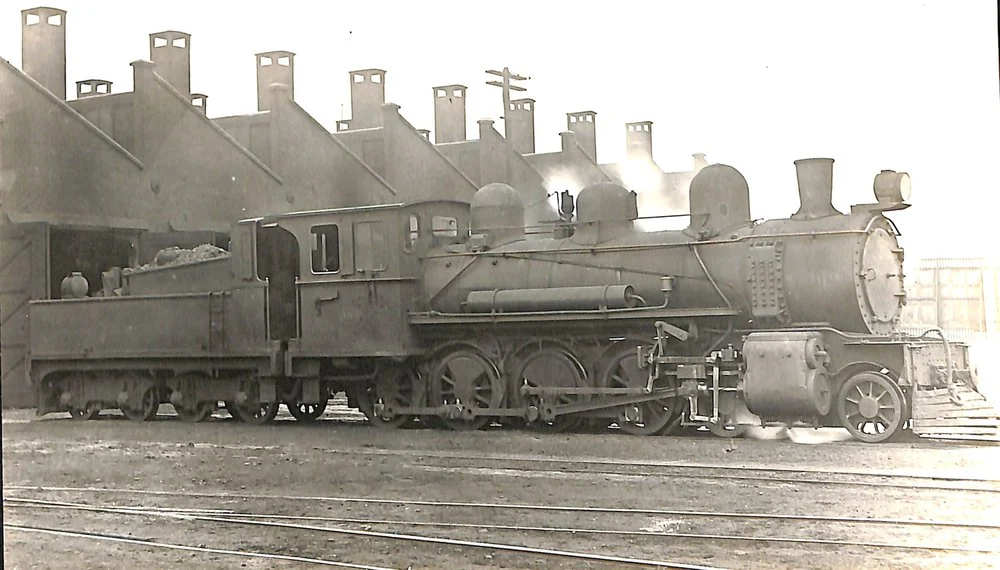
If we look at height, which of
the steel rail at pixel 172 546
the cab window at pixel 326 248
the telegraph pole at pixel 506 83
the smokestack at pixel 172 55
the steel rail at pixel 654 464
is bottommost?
the steel rail at pixel 172 546

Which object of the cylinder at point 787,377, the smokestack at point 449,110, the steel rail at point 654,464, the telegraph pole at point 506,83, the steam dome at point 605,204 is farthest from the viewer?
the cylinder at point 787,377

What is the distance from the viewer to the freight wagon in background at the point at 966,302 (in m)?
4.41

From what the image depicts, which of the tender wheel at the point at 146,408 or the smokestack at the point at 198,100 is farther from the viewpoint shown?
the tender wheel at the point at 146,408

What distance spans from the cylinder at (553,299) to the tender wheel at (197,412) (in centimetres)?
261

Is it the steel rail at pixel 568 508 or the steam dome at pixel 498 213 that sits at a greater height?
the steam dome at pixel 498 213

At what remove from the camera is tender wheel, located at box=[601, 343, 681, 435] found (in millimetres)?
7434

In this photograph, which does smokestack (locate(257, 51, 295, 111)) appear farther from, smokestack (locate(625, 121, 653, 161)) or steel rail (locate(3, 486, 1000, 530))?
steel rail (locate(3, 486, 1000, 530))

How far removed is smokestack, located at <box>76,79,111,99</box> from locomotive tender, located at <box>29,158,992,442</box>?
1.68 metres

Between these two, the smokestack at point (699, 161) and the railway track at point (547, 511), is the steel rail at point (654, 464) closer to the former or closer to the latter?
the railway track at point (547, 511)

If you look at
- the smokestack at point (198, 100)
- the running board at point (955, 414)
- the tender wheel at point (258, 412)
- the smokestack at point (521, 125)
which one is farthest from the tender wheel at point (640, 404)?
the smokestack at point (198, 100)

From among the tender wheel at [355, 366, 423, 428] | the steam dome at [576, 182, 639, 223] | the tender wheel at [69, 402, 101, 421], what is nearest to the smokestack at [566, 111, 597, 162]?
the steam dome at [576, 182, 639, 223]

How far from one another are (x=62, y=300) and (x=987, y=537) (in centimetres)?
716

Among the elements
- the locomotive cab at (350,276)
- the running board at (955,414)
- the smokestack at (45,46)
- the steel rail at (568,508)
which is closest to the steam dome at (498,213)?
the locomotive cab at (350,276)

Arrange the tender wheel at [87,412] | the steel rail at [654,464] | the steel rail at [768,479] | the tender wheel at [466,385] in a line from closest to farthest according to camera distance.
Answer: the steel rail at [768,479] < the steel rail at [654,464] < the tender wheel at [466,385] < the tender wheel at [87,412]
